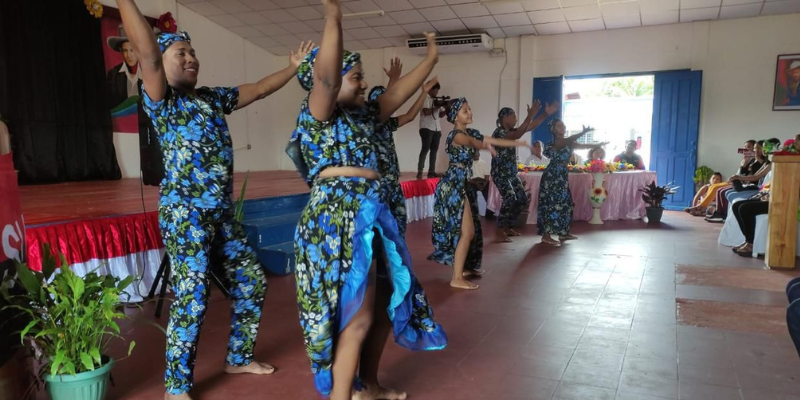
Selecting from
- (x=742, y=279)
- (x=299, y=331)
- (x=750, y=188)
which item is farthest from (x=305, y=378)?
(x=750, y=188)

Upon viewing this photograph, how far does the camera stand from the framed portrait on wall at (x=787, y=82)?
834 centimetres

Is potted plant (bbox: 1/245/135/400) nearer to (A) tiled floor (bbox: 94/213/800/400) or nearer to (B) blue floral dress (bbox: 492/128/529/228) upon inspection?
(A) tiled floor (bbox: 94/213/800/400)

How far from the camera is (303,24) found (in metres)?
9.82

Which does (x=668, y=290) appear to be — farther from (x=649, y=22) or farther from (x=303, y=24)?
(x=303, y=24)

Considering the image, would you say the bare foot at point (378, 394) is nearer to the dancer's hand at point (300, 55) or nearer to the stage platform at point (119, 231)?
the dancer's hand at point (300, 55)

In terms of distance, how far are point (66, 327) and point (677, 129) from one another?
31.6 feet

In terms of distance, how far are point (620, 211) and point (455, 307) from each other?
5218 millimetres

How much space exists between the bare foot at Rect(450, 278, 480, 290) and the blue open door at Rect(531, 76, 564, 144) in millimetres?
6674

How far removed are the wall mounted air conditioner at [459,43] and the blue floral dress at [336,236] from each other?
8.62 m

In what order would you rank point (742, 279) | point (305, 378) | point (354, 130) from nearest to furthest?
point (354, 130)
point (305, 378)
point (742, 279)

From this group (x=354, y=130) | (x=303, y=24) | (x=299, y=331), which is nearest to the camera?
(x=354, y=130)

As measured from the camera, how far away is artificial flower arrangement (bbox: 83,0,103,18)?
734 centimetres

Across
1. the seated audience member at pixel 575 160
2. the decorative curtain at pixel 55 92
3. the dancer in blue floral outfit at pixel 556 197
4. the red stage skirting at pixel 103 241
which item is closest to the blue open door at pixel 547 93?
the seated audience member at pixel 575 160

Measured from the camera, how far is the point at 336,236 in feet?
4.88
